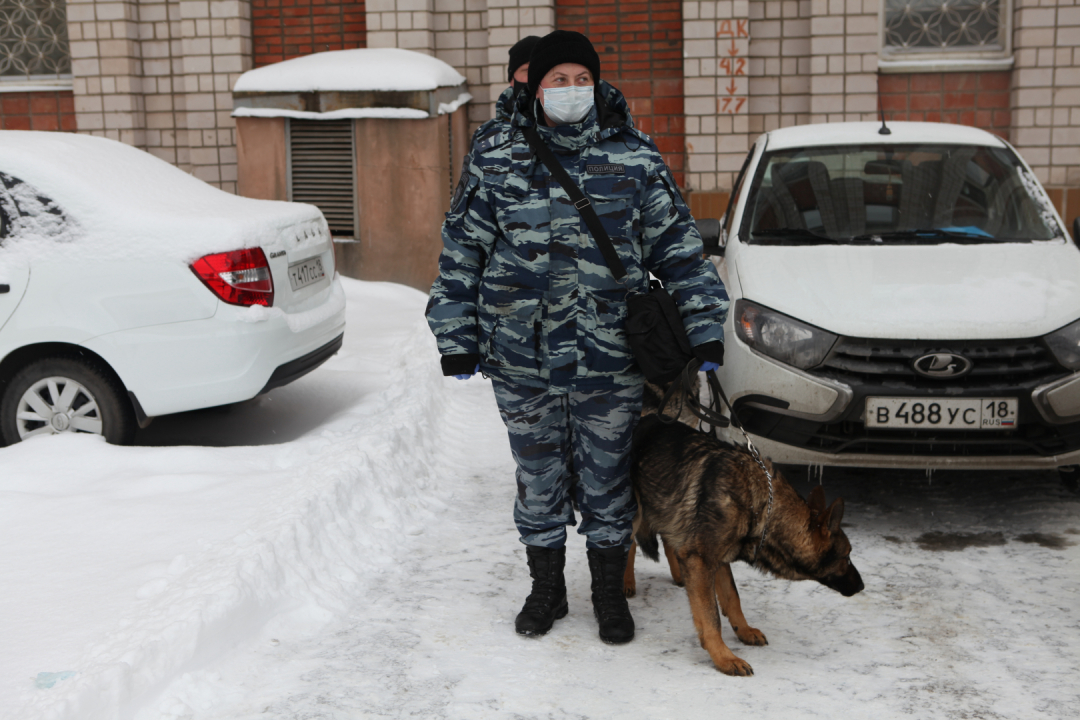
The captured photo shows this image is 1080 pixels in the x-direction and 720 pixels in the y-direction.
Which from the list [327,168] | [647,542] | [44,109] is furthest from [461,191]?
[44,109]

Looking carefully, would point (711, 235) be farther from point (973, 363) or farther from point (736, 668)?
point (736, 668)

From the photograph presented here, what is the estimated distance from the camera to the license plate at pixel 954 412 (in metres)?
4.25

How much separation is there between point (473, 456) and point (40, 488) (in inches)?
86.8

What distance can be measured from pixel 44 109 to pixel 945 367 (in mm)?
12530

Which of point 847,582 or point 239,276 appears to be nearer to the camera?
point 847,582

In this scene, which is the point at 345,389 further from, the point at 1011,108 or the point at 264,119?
the point at 1011,108

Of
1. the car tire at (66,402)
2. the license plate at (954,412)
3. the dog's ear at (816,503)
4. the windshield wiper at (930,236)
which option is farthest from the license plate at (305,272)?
the dog's ear at (816,503)

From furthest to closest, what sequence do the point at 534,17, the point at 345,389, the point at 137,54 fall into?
the point at 137,54, the point at 534,17, the point at 345,389

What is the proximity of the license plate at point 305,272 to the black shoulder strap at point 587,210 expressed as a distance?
109 inches

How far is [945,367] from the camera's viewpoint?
427 cm

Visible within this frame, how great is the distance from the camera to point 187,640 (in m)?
3.23

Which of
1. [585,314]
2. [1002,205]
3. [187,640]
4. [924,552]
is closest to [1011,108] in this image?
[1002,205]

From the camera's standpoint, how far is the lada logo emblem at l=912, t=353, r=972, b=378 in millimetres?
4266

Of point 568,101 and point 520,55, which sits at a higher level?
point 520,55
